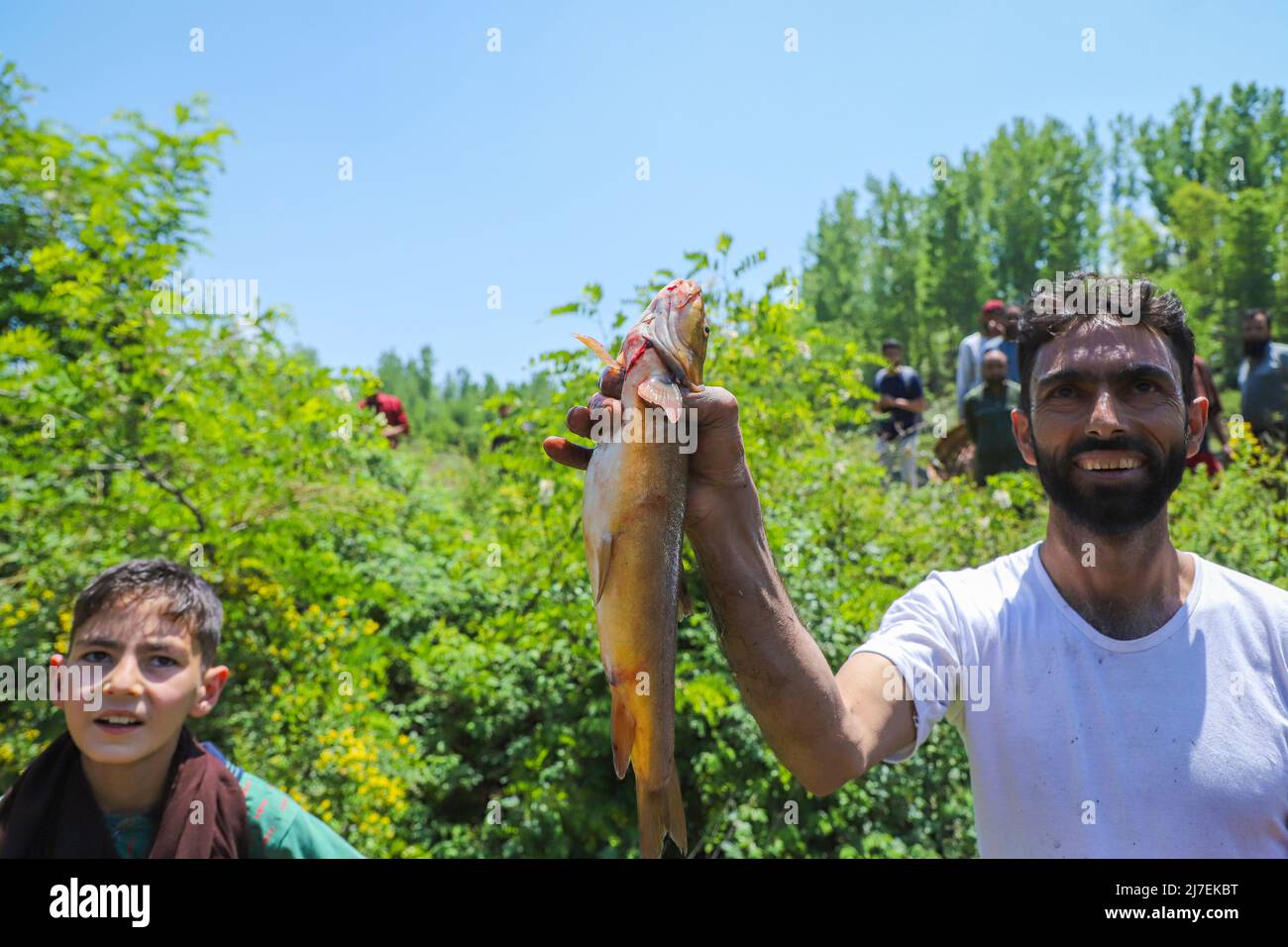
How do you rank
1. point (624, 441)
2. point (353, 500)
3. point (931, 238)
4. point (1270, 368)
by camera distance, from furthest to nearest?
point (931, 238)
point (1270, 368)
point (353, 500)
point (624, 441)

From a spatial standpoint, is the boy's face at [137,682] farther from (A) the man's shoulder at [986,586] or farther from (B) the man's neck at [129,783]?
(A) the man's shoulder at [986,586]

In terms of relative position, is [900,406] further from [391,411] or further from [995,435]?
[391,411]

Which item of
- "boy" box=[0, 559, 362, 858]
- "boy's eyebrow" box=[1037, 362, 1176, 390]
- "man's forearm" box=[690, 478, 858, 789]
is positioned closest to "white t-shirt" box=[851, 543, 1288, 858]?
"man's forearm" box=[690, 478, 858, 789]

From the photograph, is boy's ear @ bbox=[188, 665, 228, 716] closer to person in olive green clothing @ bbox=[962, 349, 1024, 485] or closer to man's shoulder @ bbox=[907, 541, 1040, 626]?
man's shoulder @ bbox=[907, 541, 1040, 626]

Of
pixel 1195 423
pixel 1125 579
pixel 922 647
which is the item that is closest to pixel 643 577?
pixel 922 647

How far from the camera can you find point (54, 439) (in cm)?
488

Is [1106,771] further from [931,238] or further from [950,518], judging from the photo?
[931,238]

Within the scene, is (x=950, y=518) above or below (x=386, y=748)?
above

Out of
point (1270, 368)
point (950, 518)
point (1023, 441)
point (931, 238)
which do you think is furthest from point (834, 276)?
point (1023, 441)

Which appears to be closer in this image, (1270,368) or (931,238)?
(1270,368)

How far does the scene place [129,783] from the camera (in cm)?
240

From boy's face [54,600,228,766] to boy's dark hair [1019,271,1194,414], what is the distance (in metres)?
2.47
